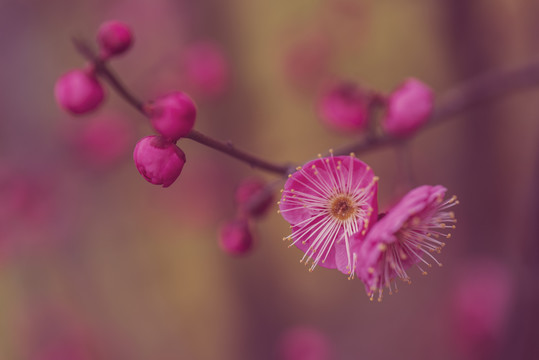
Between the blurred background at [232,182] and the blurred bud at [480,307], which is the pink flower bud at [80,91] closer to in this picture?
the blurred background at [232,182]

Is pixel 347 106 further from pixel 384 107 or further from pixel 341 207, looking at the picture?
pixel 341 207

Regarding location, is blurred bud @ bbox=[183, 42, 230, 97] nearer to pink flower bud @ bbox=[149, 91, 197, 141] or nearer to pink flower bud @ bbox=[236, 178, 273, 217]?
pink flower bud @ bbox=[236, 178, 273, 217]

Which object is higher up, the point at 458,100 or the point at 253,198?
the point at 458,100

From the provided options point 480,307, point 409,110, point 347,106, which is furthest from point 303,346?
point 409,110

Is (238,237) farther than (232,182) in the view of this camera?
No

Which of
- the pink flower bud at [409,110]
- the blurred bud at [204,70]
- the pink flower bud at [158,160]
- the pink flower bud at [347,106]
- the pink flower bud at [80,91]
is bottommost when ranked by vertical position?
the pink flower bud at [158,160]

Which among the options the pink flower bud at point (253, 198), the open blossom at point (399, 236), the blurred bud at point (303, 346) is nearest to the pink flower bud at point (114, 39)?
the pink flower bud at point (253, 198)

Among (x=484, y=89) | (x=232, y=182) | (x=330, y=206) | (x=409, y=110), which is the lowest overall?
(x=330, y=206)
